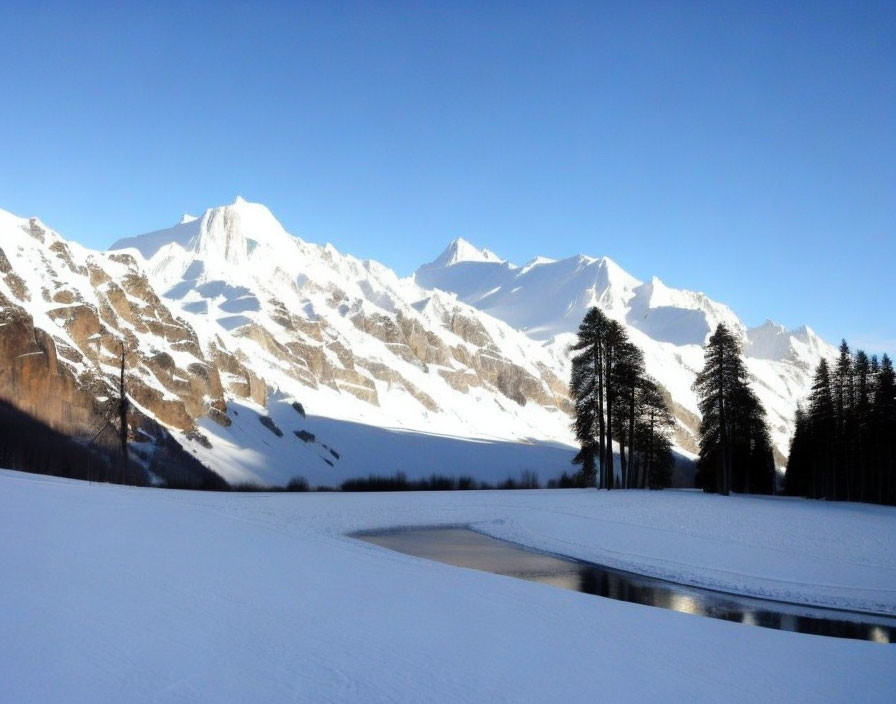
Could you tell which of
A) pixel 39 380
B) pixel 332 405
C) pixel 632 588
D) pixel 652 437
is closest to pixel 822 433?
pixel 652 437

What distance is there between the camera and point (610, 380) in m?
40.5

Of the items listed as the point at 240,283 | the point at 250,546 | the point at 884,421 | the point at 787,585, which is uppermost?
the point at 240,283

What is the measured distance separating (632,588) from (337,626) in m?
9.87

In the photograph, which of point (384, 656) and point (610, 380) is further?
point (610, 380)

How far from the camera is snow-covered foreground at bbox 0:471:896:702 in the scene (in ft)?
24.4

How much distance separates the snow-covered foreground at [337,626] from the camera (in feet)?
24.4

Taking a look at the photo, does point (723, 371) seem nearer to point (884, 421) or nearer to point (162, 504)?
point (884, 421)

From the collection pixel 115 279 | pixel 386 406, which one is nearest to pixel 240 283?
pixel 386 406

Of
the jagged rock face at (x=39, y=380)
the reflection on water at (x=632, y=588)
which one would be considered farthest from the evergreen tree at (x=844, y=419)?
the jagged rock face at (x=39, y=380)

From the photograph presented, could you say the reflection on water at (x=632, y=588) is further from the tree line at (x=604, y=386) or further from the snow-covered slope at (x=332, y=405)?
the snow-covered slope at (x=332, y=405)

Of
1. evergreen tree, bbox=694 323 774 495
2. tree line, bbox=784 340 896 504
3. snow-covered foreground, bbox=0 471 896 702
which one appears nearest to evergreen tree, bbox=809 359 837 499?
tree line, bbox=784 340 896 504

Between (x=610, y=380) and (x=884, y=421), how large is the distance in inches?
701

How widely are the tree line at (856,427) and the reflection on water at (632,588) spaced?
32.8 metres

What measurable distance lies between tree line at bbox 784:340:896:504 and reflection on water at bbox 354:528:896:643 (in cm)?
3278
